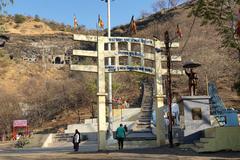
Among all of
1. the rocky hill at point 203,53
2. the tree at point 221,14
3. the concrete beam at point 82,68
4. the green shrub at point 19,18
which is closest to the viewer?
the tree at point 221,14

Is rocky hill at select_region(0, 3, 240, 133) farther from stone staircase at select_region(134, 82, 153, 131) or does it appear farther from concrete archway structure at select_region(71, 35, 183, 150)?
concrete archway structure at select_region(71, 35, 183, 150)

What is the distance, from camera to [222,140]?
1955 cm

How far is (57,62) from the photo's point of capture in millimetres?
94000

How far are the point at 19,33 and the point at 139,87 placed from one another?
54.4 metres

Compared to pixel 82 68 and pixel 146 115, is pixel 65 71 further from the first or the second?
pixel 82 68

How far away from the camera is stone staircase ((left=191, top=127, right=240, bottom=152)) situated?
63.7 feet

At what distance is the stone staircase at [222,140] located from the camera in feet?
63.7

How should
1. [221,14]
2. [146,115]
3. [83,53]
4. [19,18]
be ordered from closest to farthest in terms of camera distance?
[221,14] → [83,53] → [146,115] → [19,18]

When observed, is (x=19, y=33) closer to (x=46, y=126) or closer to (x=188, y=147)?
(x=46, y=126)

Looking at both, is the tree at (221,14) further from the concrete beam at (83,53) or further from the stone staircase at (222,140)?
the concrete beam at (83,53)

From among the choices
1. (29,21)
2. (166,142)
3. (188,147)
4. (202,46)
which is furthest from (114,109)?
(29,21)

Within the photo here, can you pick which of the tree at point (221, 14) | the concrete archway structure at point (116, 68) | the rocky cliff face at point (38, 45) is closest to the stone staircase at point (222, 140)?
the tree at point (221, 14)

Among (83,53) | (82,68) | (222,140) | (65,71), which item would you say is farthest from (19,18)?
(222,140)

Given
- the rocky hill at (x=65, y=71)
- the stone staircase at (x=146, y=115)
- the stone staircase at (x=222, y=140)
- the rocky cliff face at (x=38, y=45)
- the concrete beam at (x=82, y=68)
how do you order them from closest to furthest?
the stone staircase at (x=222, y=140), the concrete beam at (x=82, y=68), the stone staircase at (x=146, y=115), the rocky hill at (x=65, y=71), the rocky cliff face at (x=38, y=45)
